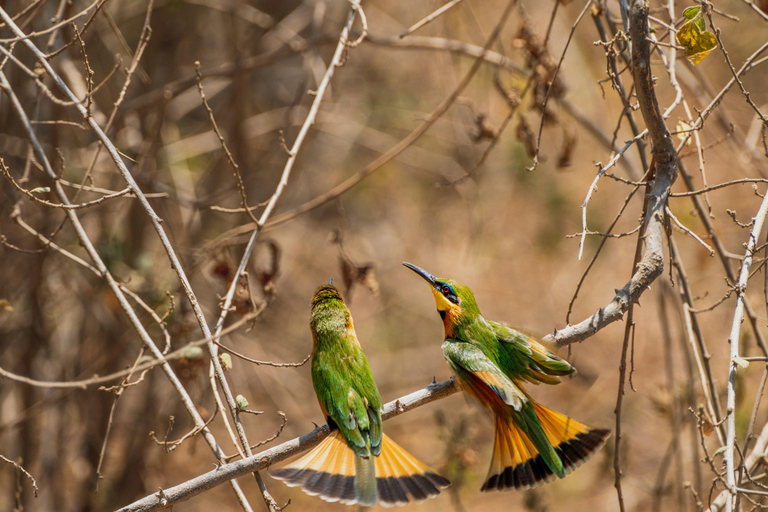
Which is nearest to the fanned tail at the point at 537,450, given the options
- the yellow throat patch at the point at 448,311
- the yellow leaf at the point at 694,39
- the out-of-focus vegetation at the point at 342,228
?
the out-of-focus vegetation at the point at 342,228

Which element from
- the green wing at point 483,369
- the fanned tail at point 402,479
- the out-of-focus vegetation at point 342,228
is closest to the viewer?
the fanned tail at point 402,479

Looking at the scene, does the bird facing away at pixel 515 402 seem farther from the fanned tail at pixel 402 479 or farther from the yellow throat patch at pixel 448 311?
the fanned tail at pixel 402 479

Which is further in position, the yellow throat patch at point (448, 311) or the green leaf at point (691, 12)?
the yellow throat patch at point (448, 311)

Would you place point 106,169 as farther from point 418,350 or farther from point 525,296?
point 525,296

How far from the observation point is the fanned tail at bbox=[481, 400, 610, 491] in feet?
9.33

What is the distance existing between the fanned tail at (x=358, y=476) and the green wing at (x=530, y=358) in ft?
2.00

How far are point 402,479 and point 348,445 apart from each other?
0.88 feet

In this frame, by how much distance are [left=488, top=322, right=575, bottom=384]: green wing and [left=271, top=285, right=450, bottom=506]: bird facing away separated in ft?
2.00

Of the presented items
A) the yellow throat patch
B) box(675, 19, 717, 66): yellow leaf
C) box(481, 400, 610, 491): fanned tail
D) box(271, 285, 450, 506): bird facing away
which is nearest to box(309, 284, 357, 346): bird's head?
box(271, 285, 450, 506): bird facing away

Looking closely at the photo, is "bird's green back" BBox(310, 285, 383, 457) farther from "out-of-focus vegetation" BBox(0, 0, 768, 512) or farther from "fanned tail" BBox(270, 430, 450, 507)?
"out-of-focus vegetation" BBox(0, 0, 768, 512)

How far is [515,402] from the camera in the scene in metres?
2.79

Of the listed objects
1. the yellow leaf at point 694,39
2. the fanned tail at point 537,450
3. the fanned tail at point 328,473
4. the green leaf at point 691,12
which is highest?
the green leaf at point 691,12

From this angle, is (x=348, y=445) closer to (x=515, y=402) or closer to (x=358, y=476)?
(x=358, y=476)

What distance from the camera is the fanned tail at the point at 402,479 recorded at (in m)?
2.64
